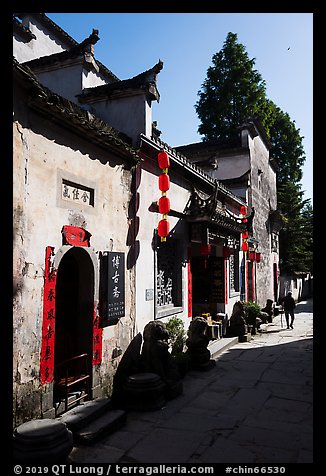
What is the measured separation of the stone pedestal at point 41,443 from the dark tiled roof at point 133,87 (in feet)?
21.9

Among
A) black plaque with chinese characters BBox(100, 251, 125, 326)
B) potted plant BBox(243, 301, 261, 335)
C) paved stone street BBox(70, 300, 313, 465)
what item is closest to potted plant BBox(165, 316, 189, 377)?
paved stone street BBox(70, 300, 313, 465)

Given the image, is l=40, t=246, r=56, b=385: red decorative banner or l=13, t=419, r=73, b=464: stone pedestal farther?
l=40, t=246, r=56, b=385: red decorative banner

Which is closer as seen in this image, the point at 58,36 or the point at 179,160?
the point at 179,160

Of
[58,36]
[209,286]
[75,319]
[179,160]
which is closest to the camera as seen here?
[75,319]

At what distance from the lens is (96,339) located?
246 inches

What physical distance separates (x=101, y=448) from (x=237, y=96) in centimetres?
2605

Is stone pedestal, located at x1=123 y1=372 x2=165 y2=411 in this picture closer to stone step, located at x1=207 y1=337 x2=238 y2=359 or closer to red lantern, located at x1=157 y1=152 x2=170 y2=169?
stone step, located at x1=207 y1=337 x2=238 y2=359

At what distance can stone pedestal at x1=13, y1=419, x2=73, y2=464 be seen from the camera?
156 inches

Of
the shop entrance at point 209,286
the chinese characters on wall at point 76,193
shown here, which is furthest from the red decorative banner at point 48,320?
the shop entrance at point 209,286

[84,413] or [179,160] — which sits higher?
[179,160]

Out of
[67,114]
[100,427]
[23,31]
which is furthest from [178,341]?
[23,31]

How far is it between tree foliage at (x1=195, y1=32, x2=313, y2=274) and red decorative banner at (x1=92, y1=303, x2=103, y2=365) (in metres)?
21.9

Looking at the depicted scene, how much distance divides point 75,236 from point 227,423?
386cm

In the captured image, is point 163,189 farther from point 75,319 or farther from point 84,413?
point 84,413
